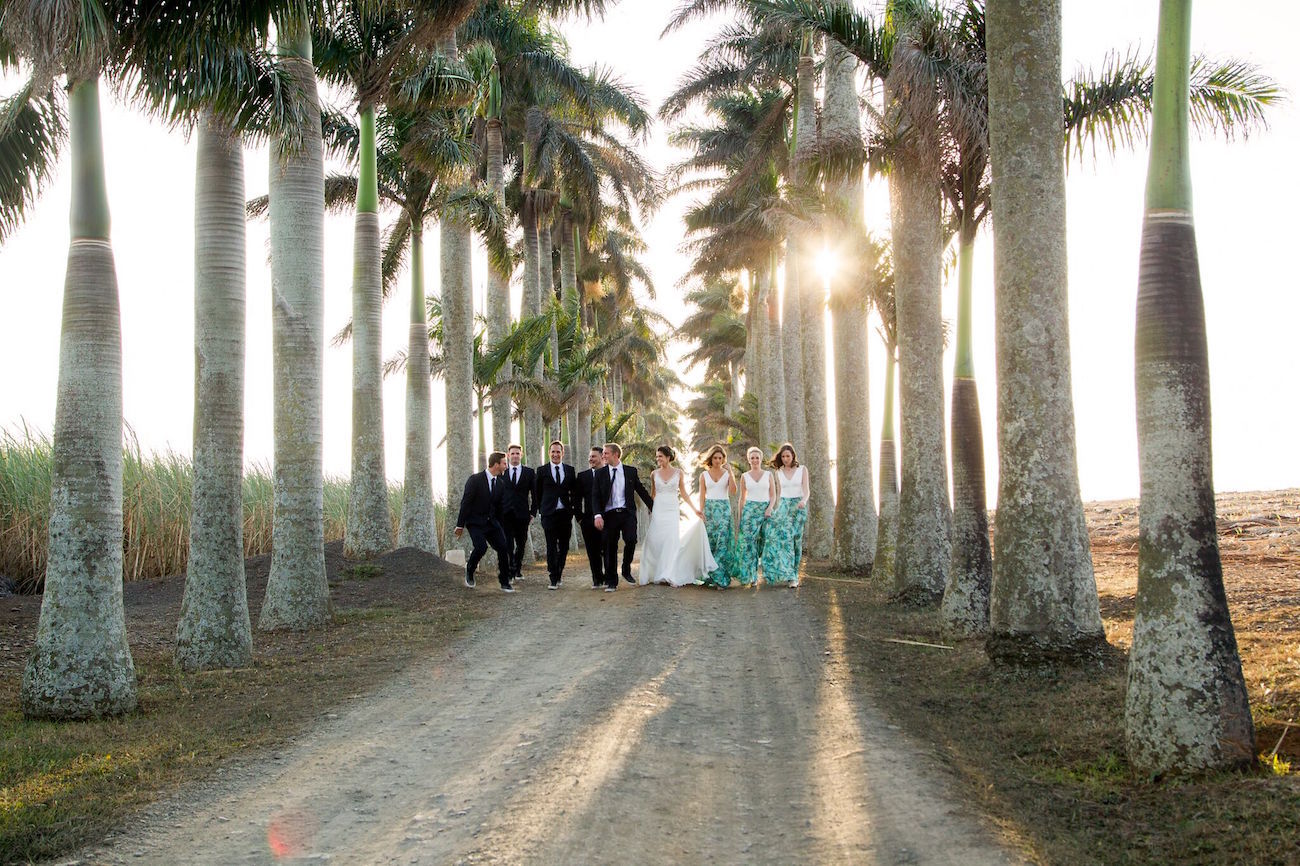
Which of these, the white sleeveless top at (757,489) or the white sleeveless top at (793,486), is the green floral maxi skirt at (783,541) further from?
the white sleeveless top at (757,489)

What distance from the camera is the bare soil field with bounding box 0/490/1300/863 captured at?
4.74m

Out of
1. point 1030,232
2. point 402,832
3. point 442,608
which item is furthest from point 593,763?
point 442,608

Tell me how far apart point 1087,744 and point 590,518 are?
9.78 m

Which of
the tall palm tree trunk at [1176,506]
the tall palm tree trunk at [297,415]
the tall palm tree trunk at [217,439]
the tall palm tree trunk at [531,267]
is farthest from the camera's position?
the tall palm tree trunk at [531,267]

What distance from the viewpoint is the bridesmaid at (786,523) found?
1520 centimetres

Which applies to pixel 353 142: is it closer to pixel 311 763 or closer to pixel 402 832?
pixel 311 763

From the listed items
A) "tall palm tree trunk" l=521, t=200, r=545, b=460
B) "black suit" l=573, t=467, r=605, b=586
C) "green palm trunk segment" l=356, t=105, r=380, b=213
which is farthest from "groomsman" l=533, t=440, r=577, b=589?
"tall palm tree trunk" l=521, t=200, r=545, b=460

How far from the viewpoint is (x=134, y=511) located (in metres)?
16.4

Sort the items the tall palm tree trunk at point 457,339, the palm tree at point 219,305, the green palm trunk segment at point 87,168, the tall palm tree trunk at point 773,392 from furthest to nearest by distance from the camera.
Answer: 1. the tall palm tree trunk at point 773,392
2. the tall palm tree trunk at point 457,339
3. the palm tree at point 219,305
4. the green palm trunk segment at point 87,168

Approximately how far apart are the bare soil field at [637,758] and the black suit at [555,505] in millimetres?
4518

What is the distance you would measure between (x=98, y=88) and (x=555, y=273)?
108ft

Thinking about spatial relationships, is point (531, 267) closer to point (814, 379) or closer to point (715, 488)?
point (814, 379)

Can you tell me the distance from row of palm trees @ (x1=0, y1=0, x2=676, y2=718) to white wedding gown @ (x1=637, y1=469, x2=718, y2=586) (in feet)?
16.9

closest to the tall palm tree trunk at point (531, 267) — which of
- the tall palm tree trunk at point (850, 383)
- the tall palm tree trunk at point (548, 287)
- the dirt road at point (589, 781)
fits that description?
the tall palm tree trunk at point (548, 287)
